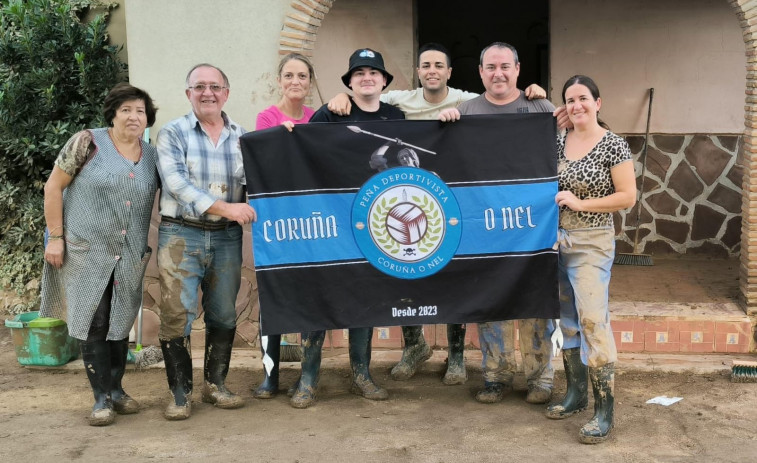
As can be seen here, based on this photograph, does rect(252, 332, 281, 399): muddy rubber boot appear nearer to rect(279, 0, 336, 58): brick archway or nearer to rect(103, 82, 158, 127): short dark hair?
rect(103, 82, 158, 127): short dark hair

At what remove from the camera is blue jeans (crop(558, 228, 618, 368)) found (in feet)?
16.3

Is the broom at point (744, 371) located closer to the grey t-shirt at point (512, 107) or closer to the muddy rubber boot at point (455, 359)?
the muddy rubber boot at point (455, 359)

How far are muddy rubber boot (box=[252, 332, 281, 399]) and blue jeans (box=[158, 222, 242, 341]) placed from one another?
38 centimetres

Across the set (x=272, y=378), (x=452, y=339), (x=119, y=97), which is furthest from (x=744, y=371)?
(x=119, y=97)

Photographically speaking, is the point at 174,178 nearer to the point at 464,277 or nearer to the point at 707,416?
the point at 464,277

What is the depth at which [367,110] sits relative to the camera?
5418 millimetres

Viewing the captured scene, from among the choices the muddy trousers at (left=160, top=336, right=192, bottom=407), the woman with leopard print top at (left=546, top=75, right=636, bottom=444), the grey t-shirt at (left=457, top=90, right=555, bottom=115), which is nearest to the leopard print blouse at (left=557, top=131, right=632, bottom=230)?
the woman with leopard print top at (left=546, top=75, right=636, bottom=444)

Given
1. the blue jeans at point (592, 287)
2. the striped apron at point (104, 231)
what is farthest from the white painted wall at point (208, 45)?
the blue jeans at point (592, 287)

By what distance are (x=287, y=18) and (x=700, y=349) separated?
4061mm

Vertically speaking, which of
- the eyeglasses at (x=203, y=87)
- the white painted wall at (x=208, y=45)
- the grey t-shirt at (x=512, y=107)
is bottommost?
the grey t-shirt at (x=512, y=107)

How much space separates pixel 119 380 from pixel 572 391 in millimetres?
2883

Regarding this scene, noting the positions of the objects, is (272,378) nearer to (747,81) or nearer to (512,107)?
(512,107)

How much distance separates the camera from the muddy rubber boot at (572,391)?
5.30 m

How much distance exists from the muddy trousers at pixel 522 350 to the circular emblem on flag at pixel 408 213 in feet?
2.29
